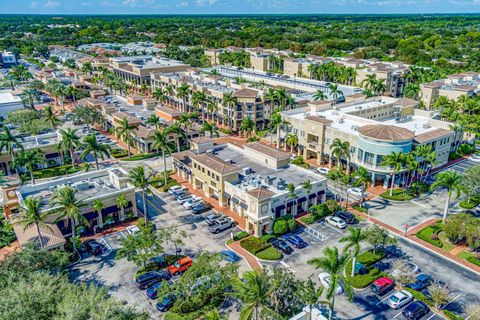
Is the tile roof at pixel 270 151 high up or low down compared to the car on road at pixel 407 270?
up

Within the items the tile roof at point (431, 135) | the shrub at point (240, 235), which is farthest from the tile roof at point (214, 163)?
the tile roof at point (431, 135)

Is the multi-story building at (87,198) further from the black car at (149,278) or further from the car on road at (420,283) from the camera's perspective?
the car on road at (420,283)

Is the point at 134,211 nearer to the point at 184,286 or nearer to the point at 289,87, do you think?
the point at 184,286

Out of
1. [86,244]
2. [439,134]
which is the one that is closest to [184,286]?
[86,244]

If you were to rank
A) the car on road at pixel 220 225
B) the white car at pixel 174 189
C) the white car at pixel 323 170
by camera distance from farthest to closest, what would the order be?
the white car at pixel 323 170
the white car at pixel 174 189
the car on road at pixel 220 225

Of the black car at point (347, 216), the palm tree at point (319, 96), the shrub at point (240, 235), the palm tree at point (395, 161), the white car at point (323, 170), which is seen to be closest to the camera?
the shrub at point (240, 235)

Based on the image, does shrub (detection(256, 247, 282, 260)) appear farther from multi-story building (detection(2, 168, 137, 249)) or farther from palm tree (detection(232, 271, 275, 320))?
multi-story building (detection(2, 168, 137, 249))

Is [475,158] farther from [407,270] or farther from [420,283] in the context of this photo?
[407,270]
